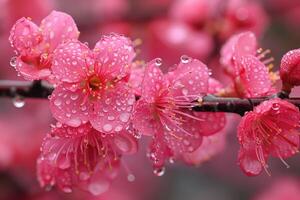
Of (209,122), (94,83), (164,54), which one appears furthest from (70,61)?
(164,54)

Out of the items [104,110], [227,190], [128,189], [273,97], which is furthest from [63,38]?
[227,190]

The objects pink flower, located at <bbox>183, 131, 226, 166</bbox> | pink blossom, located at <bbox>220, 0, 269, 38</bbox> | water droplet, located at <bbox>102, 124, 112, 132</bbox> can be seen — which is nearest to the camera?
water droplet, located at <bbox>102, 124, 112, 132</bbox>

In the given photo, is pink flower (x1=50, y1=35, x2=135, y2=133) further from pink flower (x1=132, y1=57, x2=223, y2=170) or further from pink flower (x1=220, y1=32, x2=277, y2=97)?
pink flower (x1=220, y1=32, x2=277, y2=97)

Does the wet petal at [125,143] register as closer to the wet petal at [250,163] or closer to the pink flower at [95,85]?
the pink flower at [95,85]

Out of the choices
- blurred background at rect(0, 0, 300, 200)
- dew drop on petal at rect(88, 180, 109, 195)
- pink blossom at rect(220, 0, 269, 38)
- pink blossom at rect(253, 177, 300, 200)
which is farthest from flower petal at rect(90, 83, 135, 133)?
pink blossom at rect(253, 177, 300, 200)

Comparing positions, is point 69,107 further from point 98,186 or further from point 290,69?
point 290,69

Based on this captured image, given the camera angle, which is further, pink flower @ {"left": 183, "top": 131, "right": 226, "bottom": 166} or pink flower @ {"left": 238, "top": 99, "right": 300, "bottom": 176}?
pink flower @ {"left": 183, "top": 131, "right": 226, "bottom": 166}

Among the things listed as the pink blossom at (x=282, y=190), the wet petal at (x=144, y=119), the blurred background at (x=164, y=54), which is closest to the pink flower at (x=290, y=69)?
the wet petal at (x=144, y=119)
